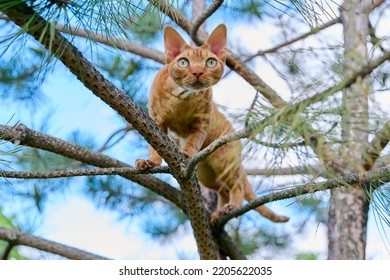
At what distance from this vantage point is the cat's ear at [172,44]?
1.95 meters

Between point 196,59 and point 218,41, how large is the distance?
0.10 m

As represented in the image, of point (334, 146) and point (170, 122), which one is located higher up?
point (170, 122)

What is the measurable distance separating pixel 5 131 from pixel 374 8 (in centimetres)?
141

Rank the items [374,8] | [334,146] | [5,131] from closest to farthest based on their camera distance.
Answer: [334,146] → [5,131] → [374,8]

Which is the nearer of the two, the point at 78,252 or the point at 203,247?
the point at 203,247

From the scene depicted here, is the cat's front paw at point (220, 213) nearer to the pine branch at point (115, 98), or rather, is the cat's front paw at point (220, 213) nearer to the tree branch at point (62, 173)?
the pine branch at point (115, 98)

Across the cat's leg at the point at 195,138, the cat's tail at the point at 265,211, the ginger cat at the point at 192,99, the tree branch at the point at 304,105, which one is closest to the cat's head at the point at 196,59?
the ginger cat at the point at 192,99

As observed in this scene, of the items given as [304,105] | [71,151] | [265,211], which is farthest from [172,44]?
[304,105]

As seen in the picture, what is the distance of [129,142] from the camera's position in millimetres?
2906

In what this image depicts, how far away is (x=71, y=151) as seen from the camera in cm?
187

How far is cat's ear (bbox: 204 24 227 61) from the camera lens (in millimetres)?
1941

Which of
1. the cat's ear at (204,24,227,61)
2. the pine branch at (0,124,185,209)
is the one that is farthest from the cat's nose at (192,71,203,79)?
the pine branch at (0,124,185,209)

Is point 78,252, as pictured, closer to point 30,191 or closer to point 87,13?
point 30,191
